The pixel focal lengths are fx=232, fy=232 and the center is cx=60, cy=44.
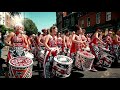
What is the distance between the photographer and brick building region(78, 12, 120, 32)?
1905 cm

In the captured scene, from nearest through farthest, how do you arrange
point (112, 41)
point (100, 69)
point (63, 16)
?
point (100, 69) < point (112, 41) < point (63, 16)

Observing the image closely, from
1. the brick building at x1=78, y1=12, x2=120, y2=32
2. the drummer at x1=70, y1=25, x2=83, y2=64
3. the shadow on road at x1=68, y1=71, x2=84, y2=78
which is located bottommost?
the shadow on road at x1=68, y1=71, x2=84, y2=78

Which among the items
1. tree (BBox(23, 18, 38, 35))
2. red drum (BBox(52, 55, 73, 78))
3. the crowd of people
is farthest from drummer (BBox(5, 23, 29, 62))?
tree (BBox(23, 18, 38, 35))

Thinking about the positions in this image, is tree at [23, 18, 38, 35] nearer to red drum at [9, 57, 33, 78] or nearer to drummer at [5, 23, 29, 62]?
drummer at [5, 23, 29, 62]

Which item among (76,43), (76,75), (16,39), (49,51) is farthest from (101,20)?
(16,39)

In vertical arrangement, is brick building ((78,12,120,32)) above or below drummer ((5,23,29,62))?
above

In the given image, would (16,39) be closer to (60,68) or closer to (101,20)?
(60,68)

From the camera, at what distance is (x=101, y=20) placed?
21.6m
